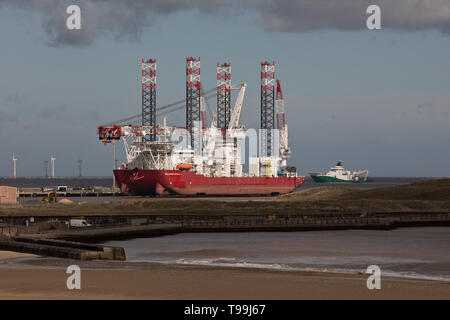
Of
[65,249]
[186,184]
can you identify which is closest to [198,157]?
[186,184]

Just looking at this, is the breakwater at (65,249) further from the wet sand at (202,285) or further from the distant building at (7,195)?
the distant building at (7,195)

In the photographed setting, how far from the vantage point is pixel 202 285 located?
24.6m

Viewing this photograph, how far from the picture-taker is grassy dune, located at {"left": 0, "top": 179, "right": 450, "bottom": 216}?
249 ft

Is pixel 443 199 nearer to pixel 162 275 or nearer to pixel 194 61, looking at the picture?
pixel 194 61

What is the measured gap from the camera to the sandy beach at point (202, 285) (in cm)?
2214

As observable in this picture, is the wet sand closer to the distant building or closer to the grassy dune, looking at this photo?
the grassy dune

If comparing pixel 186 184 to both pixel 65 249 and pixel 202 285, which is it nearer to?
pixel 65 249

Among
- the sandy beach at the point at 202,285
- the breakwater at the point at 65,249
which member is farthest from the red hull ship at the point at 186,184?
the sandy beach at the point at 202,285

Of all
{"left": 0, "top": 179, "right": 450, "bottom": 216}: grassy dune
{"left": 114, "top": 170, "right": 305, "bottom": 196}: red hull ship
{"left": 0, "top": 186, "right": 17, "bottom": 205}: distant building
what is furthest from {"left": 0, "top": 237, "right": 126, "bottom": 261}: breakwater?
{"left": 114, "top": 170, "right": 305, "bottom": 196}: red hull ship

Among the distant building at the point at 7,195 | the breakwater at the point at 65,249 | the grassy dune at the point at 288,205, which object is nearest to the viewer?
the breakwater at the point at 65,249

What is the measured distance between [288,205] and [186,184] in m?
41.2

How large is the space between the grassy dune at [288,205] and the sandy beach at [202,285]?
4494 centimetres
